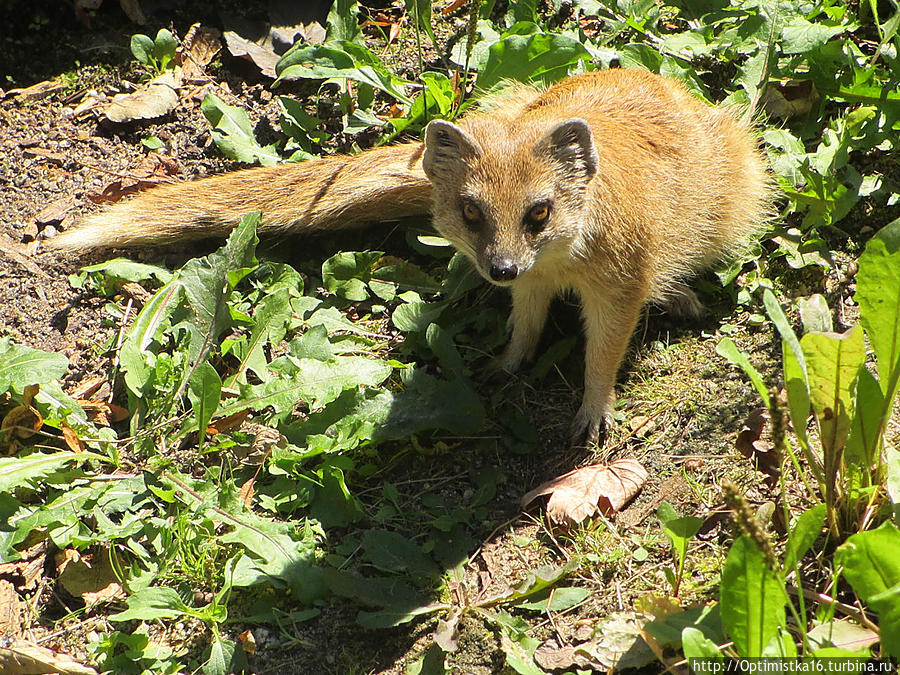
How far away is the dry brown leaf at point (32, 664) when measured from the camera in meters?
2.78

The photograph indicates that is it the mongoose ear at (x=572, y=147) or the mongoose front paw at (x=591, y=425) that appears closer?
the mongoose ear at (x=572, y=147)

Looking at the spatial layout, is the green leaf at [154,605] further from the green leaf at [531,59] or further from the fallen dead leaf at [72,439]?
the green leaf at [531,59]

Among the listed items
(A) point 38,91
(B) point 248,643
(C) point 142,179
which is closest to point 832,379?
(B) point 248,643

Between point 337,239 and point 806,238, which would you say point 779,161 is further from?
point 337,239

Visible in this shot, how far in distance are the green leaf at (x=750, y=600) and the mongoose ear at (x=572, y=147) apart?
1.66 meters

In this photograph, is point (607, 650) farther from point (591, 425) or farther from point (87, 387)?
point (87, 387)

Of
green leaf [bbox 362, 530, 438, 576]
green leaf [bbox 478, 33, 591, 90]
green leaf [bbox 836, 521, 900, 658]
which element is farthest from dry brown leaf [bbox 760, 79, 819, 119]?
green leaf [bbox 362, 530, 438, 576]

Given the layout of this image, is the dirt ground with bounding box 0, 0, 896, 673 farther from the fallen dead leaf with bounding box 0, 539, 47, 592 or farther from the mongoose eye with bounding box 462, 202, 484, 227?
the mongoose eye with bounding box 462, 202, 484, 227

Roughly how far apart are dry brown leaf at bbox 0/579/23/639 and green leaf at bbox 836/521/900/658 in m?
2.75

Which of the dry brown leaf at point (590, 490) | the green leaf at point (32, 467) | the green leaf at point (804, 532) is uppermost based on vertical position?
the green leaf at point (804, 532)

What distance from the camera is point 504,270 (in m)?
3.15

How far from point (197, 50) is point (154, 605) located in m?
3.45

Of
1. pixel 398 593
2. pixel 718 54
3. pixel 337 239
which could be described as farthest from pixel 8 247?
pixel 718 54

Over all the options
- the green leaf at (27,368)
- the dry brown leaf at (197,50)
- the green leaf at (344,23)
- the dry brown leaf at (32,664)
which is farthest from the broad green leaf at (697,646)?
the dry brown leaf at (197,50)
